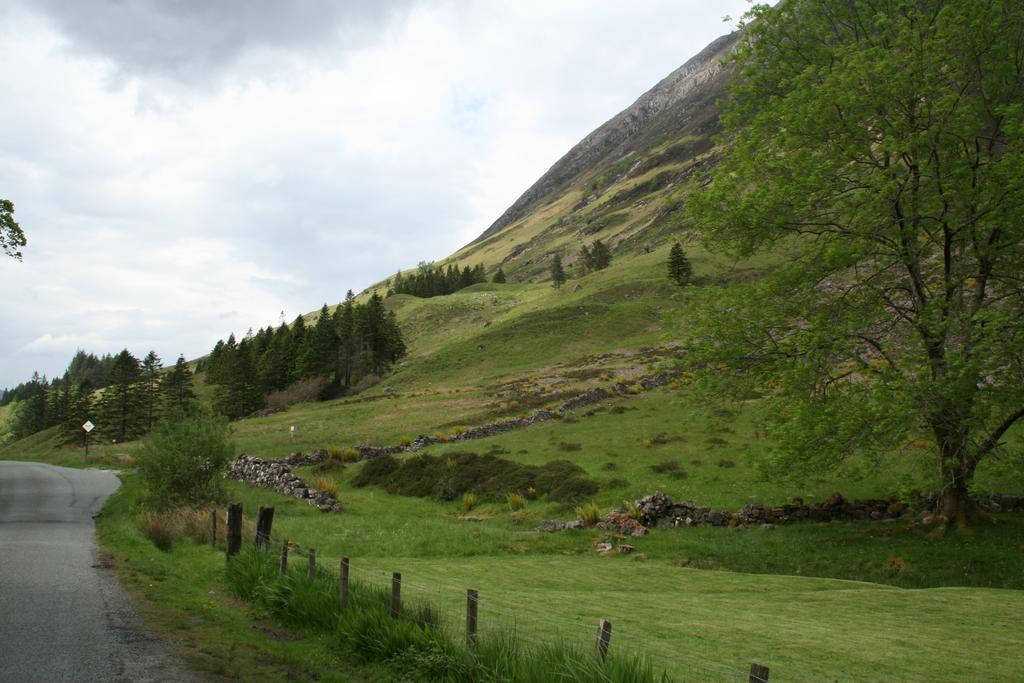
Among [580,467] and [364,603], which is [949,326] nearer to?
[364,603]

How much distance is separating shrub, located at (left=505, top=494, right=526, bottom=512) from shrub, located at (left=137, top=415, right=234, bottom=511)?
12.9 meters

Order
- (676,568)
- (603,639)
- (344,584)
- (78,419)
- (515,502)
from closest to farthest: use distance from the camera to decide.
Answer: (603,639)
(344,584)
(676,568)
(515,502)
(78,419)

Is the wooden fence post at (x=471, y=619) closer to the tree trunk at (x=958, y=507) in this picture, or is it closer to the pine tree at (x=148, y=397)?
the tree trunk at (x=958, y=507)

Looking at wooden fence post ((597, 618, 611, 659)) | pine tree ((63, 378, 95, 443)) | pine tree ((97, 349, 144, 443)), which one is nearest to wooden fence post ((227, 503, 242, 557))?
wooden fence post ((597, 618, 611, 659))

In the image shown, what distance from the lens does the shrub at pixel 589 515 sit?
976 inches

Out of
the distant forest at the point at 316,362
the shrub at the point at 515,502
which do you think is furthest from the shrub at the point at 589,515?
the distant forest at the point at 316,362

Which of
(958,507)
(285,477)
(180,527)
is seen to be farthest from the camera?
(285,477)

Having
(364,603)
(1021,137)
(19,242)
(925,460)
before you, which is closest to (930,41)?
(1021,137)

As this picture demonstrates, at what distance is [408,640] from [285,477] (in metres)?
28.6

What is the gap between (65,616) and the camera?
41.6ft

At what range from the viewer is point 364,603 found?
469 inches

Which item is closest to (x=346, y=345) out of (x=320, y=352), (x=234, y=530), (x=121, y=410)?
(x=320, y=352)

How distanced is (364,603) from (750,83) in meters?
20.0

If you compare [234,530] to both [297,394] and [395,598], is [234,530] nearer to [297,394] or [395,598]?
[395,598]
